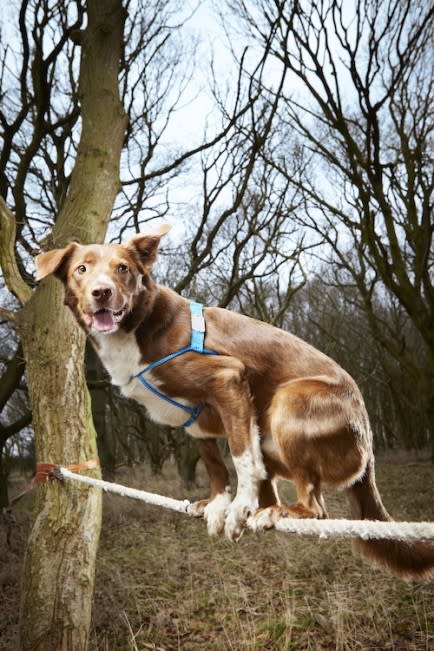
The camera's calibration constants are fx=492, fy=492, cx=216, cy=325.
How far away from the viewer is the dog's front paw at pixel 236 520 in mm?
1805

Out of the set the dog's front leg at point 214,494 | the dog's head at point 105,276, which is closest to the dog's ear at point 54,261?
the dog's head at point 105,276

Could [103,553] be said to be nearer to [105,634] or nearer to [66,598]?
[105,634]

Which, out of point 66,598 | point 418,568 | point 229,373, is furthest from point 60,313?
point 418,568

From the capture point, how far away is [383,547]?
200 cm

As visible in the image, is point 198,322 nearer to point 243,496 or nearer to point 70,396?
point 243,496

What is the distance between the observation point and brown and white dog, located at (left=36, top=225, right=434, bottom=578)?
6.07ft

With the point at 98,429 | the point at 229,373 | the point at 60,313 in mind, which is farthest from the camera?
the point at 98,429

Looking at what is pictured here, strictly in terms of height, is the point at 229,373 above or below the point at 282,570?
above

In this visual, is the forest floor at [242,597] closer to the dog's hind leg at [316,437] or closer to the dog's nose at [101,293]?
the dog's hind leg at [316,437]

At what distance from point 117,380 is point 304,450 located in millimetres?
825

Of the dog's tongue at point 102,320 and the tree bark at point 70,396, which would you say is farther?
the tree bark at point 70,396

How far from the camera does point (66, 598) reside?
4.00 m

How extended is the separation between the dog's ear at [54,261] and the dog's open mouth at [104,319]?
36 cm

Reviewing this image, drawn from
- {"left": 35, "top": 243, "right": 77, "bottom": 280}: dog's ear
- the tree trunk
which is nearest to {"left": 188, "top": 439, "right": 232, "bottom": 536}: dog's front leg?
{"left": 35, "top": 243, "right": 77, "bottom": 280}: dog's ear
